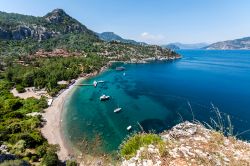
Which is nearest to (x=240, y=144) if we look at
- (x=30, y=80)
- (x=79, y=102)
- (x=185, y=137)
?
(x=185, y=137)

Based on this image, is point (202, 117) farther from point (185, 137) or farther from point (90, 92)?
point (185, 137)

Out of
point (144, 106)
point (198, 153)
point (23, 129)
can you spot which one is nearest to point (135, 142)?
point (198, 153)

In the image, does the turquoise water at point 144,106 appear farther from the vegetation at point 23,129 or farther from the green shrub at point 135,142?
the green shrub at point 135,142

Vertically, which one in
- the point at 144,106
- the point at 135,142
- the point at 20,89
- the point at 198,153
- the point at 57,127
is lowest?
the point at 144,106

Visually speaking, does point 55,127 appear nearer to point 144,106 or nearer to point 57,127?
point 57,127

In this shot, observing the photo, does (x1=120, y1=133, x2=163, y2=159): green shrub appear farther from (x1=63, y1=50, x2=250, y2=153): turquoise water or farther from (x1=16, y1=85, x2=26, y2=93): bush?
(x1=16, y1=85, x2=26, y2=93): bush

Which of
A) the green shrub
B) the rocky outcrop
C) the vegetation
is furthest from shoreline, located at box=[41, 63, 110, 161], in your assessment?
the rocky outcrop
